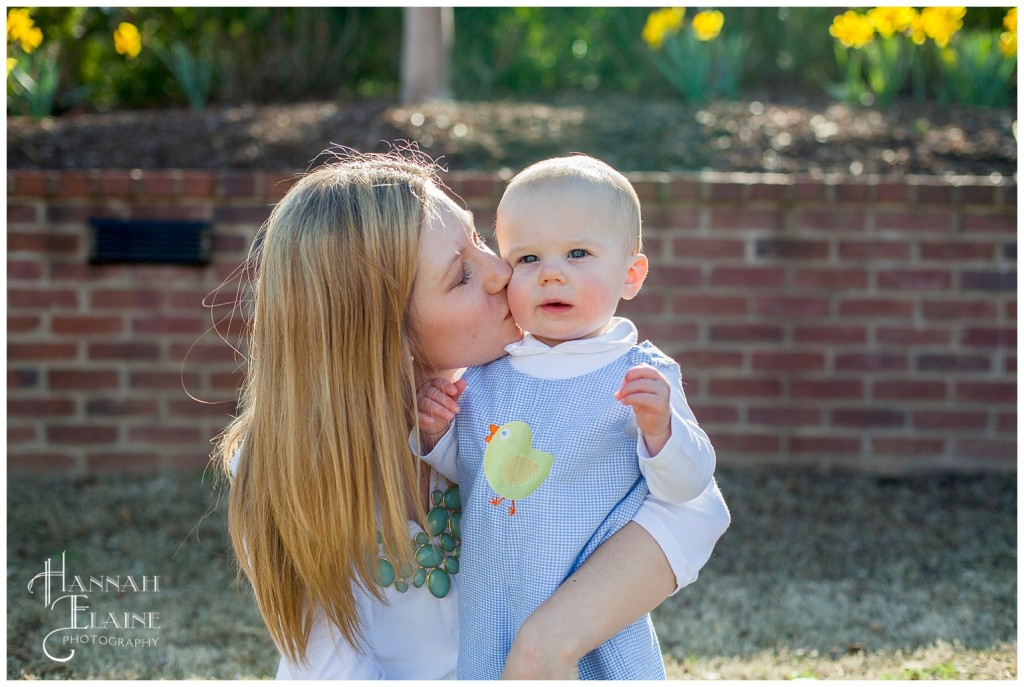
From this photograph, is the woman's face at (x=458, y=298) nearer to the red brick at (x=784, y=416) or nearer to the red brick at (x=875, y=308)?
the red brick at (x=784, y=416)

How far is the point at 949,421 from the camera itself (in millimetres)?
4262

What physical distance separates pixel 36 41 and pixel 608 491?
19.2 ft

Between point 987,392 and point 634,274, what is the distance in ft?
9.77

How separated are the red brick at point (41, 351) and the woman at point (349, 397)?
2.75 meters

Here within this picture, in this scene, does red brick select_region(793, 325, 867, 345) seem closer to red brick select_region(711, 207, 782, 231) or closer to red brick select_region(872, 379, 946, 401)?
red brick select_region(872, 379, 946, 401)

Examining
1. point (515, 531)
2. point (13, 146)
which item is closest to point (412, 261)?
point (515, 531)

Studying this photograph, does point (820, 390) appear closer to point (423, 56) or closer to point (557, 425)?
point (557, 425)

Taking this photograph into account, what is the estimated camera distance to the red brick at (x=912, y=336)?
166 inches

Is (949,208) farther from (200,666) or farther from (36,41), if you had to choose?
(36,41)

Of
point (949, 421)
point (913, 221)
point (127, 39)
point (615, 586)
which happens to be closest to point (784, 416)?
point (949, 421)

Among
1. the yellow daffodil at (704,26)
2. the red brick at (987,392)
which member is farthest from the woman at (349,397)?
the yellow daffodil at (704,26)

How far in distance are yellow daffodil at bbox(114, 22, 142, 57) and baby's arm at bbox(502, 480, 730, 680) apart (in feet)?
21.1

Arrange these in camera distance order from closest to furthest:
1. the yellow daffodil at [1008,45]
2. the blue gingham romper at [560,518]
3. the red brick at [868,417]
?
the blue gingham romper at [560,518] → the red brick at [868,417] → the yellow daffodil at [1008,45]

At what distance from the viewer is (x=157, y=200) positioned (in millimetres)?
4207
